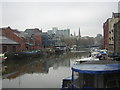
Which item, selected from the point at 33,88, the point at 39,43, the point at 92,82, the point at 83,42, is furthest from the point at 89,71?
the point at 83,42

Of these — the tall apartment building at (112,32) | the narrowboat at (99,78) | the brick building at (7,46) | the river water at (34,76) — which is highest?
the tall apartment building at (112,32)

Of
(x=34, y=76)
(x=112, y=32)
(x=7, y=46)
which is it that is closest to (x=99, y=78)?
(x=34, y=76)

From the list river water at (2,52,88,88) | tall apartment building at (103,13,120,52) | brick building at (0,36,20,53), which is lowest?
river water at (2,52,88,88)

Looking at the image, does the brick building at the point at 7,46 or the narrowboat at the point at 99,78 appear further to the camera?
the brick building at the point at 7,46

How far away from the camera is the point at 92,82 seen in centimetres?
808

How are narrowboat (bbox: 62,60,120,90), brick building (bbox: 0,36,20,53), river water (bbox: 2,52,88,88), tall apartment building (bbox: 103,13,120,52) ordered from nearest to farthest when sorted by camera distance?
1. narrowboat (bbox: 62,60,120,90)
2. river water (bbox: 2,52,88,88)
3. brick building (bbox: 0,36,20,53)
4. tall apartment building (bbox: 103,13,120,52)

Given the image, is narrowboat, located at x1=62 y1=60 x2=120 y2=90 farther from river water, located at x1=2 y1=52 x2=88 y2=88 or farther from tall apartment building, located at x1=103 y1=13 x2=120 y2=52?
tall apartment building, located at x1=103 y1=13 x2=120 y2=52

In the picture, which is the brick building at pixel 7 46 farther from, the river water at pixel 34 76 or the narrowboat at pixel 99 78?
the narrowboat at pixel 99 78

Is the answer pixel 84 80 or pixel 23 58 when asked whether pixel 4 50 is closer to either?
pixel 23 58

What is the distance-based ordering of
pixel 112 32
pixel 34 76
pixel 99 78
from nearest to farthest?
pixel 99 78
pixel 34 76
pixel 112 32

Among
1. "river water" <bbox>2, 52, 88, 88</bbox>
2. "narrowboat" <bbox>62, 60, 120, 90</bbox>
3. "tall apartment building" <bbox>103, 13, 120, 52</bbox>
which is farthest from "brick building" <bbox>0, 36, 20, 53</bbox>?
"narrowboat" <bbox>62, 60, 120, 90</bbox>

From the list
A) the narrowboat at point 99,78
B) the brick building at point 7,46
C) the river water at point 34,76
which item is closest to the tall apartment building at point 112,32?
the river water at point 34,76

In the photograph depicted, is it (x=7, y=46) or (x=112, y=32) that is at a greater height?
(x=112, y=32)

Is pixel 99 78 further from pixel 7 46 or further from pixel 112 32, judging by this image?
pixel 112 32
